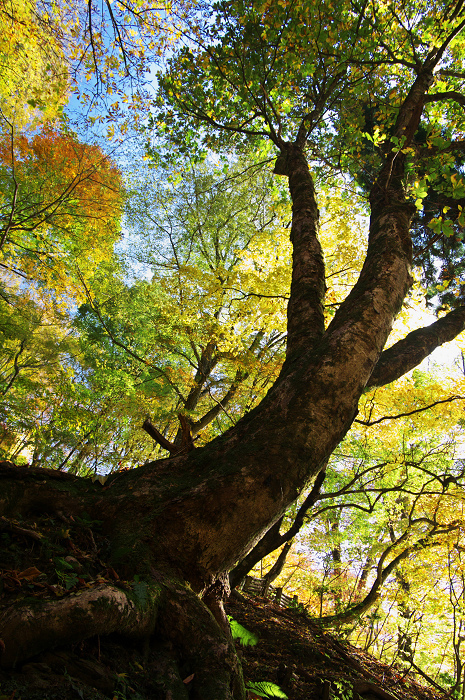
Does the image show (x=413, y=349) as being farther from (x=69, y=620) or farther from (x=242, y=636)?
(x=69, y=620)

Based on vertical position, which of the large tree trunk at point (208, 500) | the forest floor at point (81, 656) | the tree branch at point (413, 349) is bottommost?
the forest floor at point (81, 656)

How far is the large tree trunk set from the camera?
1242 mm

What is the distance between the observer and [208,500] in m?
1.77

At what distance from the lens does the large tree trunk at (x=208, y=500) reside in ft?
4.08

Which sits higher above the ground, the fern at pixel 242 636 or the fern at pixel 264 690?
the fern at pixel 242 636

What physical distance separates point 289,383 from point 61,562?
5.12 ft

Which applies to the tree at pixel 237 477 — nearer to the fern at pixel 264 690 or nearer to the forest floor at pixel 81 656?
the forest floor at pixel 81 656

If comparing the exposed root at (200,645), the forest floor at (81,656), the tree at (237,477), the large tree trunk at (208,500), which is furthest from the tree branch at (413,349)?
the forest floor at (81,656)

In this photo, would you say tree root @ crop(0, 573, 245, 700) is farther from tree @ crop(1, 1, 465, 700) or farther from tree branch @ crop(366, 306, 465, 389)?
tree branch @ crop(366, 306, 465, 389)

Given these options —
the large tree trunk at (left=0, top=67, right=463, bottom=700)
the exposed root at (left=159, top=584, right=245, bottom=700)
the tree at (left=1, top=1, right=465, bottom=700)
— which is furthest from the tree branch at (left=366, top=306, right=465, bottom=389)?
the exposed root at (left=159, top=584, right=245, bottom=700)

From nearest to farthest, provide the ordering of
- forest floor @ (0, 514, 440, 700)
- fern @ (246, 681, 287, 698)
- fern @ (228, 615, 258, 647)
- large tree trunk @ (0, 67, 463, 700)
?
forest floor @ (0, 514, 440, 700) → large tree trunk @ (0, 67, 463, 700) → fern @ (246, 681, 287, 698) → fern @ (228, 615, 258, 647)

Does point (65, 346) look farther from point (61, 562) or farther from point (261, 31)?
point (61, 562)

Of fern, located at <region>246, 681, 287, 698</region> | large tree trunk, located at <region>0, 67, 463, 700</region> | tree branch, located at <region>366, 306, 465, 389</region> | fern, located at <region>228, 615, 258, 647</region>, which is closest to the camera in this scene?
large tree trunk, located at <region>0, 67, 463, 700</region>

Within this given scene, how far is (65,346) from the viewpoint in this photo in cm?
1590
